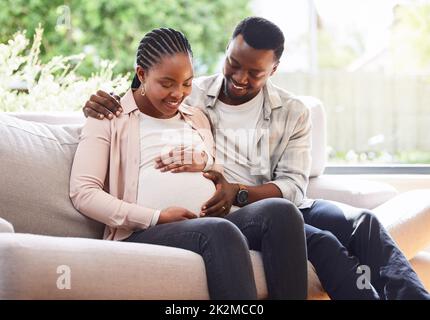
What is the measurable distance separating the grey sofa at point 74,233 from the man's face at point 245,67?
20.3 inches

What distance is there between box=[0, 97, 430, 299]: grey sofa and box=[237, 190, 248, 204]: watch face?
0.27m

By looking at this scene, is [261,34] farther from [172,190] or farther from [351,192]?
[351,192]

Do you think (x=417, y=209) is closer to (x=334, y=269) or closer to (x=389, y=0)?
(x=334, y=269)

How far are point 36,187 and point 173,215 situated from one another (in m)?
0.41

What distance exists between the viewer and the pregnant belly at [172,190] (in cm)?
214

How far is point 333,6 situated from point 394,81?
0.55 m

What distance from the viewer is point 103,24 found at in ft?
16.9

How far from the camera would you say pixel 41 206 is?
2.16 meters

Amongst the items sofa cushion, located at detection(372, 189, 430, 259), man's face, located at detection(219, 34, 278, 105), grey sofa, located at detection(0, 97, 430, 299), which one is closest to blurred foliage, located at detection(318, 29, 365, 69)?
grey sofa, located at detection(0, 97, 430, 299)

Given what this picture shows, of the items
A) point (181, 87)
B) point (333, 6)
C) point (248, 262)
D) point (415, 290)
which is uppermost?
point (333, 6)

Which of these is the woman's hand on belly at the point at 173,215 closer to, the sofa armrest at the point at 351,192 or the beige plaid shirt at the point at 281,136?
the beige plaid shirt at the point at 281,136

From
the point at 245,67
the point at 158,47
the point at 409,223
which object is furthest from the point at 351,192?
the point at 158,47

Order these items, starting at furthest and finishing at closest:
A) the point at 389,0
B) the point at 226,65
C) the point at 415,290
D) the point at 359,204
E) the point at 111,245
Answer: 1. the point at 389,0
2. the point at 359,204
3. the point at 226,65
4. the point at 415,290
5. the point at 111,245

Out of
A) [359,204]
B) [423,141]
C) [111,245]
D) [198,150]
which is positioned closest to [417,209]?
[359,204]
